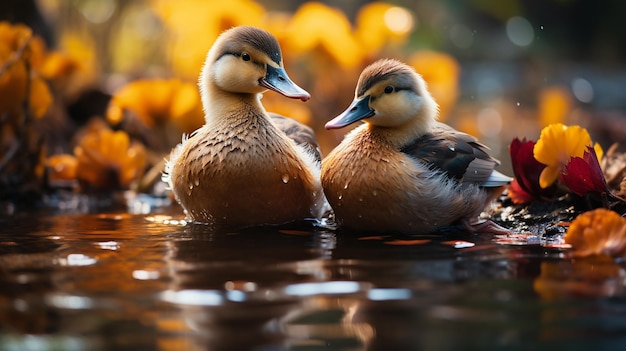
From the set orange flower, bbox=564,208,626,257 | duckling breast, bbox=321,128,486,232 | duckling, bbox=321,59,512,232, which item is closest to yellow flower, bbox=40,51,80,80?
duckling, bbox=321,59,512,232

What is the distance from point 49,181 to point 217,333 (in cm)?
394

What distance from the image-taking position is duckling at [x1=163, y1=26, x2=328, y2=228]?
4.56 m

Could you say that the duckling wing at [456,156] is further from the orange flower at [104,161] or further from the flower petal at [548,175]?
the orange flower at [104,161]

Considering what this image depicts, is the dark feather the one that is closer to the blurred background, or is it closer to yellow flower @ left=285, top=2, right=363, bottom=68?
the blurred background

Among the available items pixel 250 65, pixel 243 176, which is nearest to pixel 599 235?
pixel 243 176

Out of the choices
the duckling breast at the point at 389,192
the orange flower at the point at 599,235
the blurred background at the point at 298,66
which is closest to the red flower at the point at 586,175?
the duckling breast at the point at 389,192

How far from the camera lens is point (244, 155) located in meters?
4.56

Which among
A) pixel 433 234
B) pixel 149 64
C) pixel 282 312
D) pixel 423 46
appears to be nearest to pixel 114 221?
pixel 433 234

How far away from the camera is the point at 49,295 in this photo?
3016 mm

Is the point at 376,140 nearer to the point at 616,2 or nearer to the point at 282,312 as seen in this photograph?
the point at 282,312

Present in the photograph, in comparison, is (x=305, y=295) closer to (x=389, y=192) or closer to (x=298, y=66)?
(x=389, y=192)

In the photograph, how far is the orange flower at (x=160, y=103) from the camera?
6938 millimetres

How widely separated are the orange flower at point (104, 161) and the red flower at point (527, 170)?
9.37 ft

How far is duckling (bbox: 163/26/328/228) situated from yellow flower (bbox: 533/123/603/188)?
123 cm
